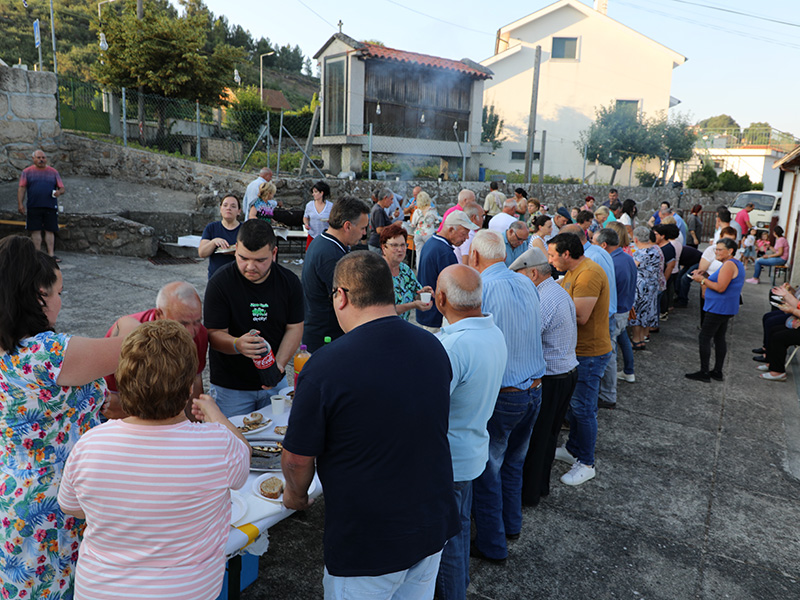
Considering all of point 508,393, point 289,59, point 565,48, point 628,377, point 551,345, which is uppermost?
point 289,59

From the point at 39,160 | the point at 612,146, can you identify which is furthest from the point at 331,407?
the point at 612,146

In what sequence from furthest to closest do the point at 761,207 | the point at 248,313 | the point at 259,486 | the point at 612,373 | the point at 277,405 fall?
1. the point at 761,207
2. the point at 612,373
3. the point at 248,313
4. the point at 277,405
5. the point at 259,486

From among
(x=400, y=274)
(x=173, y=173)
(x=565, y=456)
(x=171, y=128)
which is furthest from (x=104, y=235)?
(x=565, y=456)

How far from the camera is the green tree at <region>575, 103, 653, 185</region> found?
24.7 meters

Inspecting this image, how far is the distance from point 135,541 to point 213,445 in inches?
13.9

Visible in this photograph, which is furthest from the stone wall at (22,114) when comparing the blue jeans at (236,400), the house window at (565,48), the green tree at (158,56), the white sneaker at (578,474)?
the house window at (565,48)

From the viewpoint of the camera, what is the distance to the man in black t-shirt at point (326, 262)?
4.07 meters

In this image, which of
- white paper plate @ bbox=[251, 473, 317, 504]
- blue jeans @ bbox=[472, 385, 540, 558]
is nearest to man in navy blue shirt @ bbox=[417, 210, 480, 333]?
blue jeans @ bbox=[472, 385, 540, 558]

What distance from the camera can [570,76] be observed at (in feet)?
93.0

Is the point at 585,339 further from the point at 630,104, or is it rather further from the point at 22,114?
the point at 630,104

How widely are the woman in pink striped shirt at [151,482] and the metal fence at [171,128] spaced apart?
43.3 ft

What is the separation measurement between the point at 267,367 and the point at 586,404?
2559 millimetres

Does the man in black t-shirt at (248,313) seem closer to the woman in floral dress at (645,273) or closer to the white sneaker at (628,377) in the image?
the white sneaker at (628,377)

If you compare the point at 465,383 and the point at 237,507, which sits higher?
the point at 465,383
